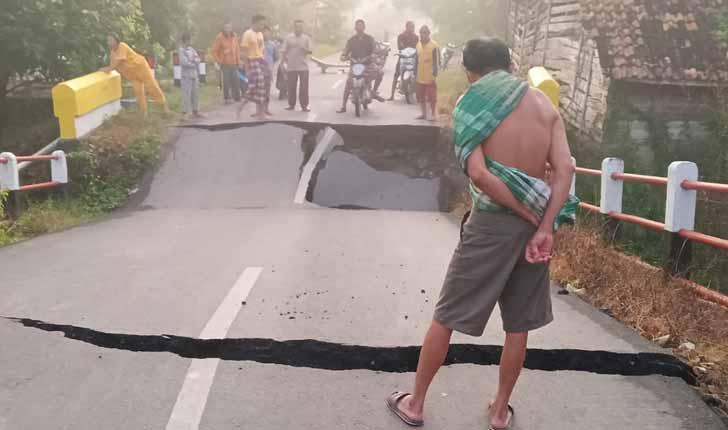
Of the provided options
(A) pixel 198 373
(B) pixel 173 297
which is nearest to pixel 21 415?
(A) pixel 198 373

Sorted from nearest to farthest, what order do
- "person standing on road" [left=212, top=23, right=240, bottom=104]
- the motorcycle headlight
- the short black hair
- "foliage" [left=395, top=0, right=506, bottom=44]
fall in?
the short black hair < the motorcycle headlight < "person standing on road" [left=212, top=23, right=240, bottom=104] < "foliage" [left=395, top=0, right=506, bottom=44]

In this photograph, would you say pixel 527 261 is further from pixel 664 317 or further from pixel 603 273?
pixel 603 273

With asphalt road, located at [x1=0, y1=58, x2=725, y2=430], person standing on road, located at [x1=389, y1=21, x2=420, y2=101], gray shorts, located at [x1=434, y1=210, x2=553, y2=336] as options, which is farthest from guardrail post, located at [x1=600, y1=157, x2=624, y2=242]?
person standing on road, located at [x1=389, y1=21, x2=420, y2=101]

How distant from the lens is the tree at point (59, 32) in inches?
533

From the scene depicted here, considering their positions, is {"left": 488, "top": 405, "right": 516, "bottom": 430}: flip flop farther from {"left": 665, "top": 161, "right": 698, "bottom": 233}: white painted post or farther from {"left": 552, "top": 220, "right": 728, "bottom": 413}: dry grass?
{"left": 665, "top": 161, "right": 698, "bottom": 233}: white painted post

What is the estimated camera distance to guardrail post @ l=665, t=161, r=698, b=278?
5473 mm

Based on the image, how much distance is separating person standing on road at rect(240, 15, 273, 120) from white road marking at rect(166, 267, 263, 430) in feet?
32.0

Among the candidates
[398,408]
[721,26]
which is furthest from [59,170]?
[721,26]

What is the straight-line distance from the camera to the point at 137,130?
12906 mm

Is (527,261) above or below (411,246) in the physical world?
above

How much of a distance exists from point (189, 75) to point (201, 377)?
40.0ft

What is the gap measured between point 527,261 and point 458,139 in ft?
2.05

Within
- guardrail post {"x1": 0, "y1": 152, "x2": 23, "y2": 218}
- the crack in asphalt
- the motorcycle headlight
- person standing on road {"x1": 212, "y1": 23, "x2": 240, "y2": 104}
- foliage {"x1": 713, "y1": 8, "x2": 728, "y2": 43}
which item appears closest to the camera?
the crack in asphalt

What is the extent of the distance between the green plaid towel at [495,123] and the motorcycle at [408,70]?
14.6m
